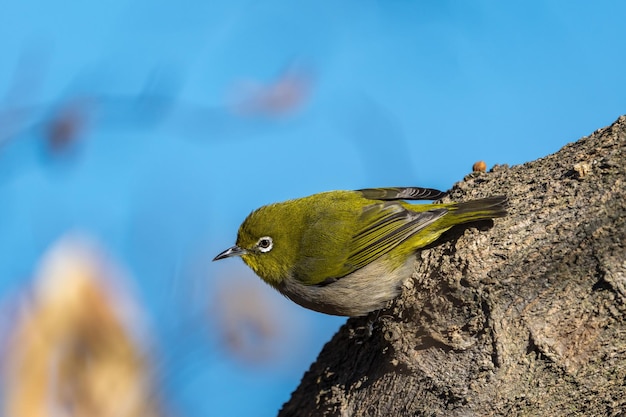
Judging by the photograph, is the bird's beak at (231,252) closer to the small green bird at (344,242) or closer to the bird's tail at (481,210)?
the small green bird at (344,242)

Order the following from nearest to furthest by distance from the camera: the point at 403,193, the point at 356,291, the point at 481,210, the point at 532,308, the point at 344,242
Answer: the point at 532,308 → the point at 481,210 → the point at 356,291 → the point at 344,242 → the point at 403,193

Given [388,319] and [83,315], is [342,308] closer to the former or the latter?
[388,319]

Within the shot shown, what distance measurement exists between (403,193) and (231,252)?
1258 millimetres

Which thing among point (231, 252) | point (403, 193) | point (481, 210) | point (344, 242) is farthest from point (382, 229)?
point (231, 252)

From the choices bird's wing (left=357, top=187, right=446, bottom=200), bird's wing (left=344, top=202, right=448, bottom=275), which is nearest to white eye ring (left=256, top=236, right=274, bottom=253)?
bird's wing (left=344, top=202, right=448, bottom=275)

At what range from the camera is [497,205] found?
3559 mm

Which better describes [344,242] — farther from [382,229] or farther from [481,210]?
[481,210]

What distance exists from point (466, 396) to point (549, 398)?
420mm

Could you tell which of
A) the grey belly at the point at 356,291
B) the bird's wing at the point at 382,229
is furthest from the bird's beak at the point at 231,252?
the bird's wing at the point at 382,229

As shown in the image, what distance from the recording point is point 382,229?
4227 millimetres

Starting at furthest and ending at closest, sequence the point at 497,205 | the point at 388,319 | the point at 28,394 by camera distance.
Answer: the point at 28,394 < the point at 388,319 < the point at 497,205

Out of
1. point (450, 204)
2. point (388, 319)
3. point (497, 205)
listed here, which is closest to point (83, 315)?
point (388, 319)

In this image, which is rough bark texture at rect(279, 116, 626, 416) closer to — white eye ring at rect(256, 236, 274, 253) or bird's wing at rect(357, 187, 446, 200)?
bird's wing at rect(357, 187, 446, 200)

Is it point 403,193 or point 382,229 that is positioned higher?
point 403,193
